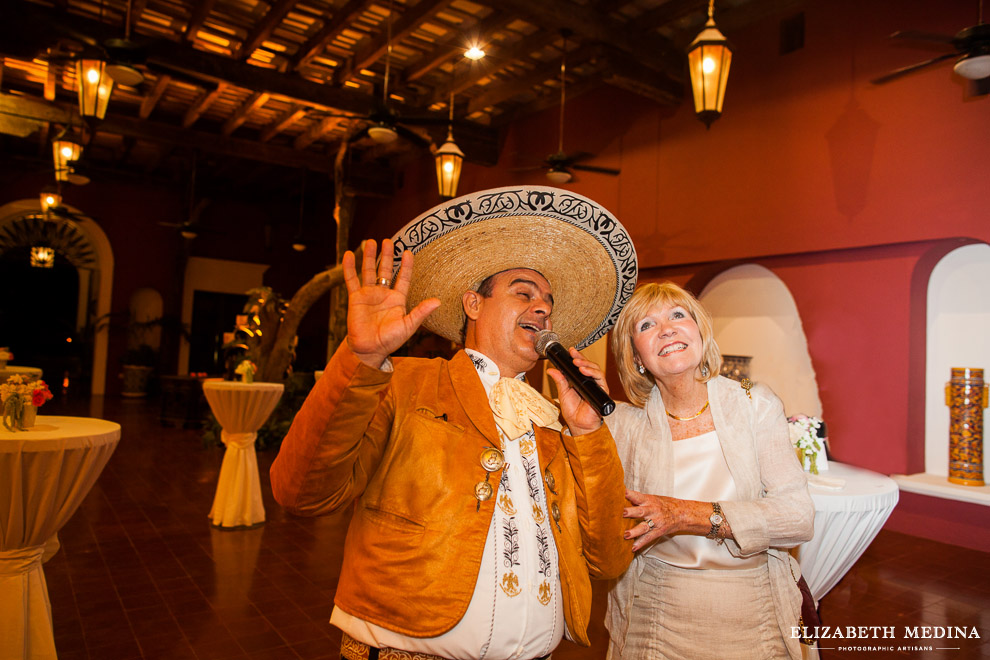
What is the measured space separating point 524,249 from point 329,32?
6.83 metres

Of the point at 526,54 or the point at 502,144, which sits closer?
the point at 526,54

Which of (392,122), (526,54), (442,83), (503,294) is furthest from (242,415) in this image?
(442,83)

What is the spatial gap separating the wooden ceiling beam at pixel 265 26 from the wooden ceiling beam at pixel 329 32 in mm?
533

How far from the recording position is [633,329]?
179cm

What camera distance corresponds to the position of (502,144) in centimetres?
1004

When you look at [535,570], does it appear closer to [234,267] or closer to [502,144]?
[502,144]

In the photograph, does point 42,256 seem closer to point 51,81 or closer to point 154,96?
point 154,96

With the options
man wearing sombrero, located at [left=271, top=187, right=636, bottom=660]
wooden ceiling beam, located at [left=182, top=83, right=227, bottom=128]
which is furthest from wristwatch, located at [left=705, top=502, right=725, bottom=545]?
wooden ceiling beam, located at [left=182, top=83, right=227, bottom=128]

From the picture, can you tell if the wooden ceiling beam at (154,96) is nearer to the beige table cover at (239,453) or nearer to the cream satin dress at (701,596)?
the beige table cover at (239,453)

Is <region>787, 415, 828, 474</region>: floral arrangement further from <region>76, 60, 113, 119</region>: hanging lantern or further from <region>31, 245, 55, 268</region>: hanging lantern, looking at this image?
<region>31, 245, 55, 268</region>: hanging lantern

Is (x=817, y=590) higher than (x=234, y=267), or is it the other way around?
(x=234, y=267)

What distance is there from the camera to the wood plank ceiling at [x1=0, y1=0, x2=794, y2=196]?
624cm

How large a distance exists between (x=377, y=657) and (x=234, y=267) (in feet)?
51.8

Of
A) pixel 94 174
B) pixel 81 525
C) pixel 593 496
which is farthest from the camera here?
pixel 94 174
